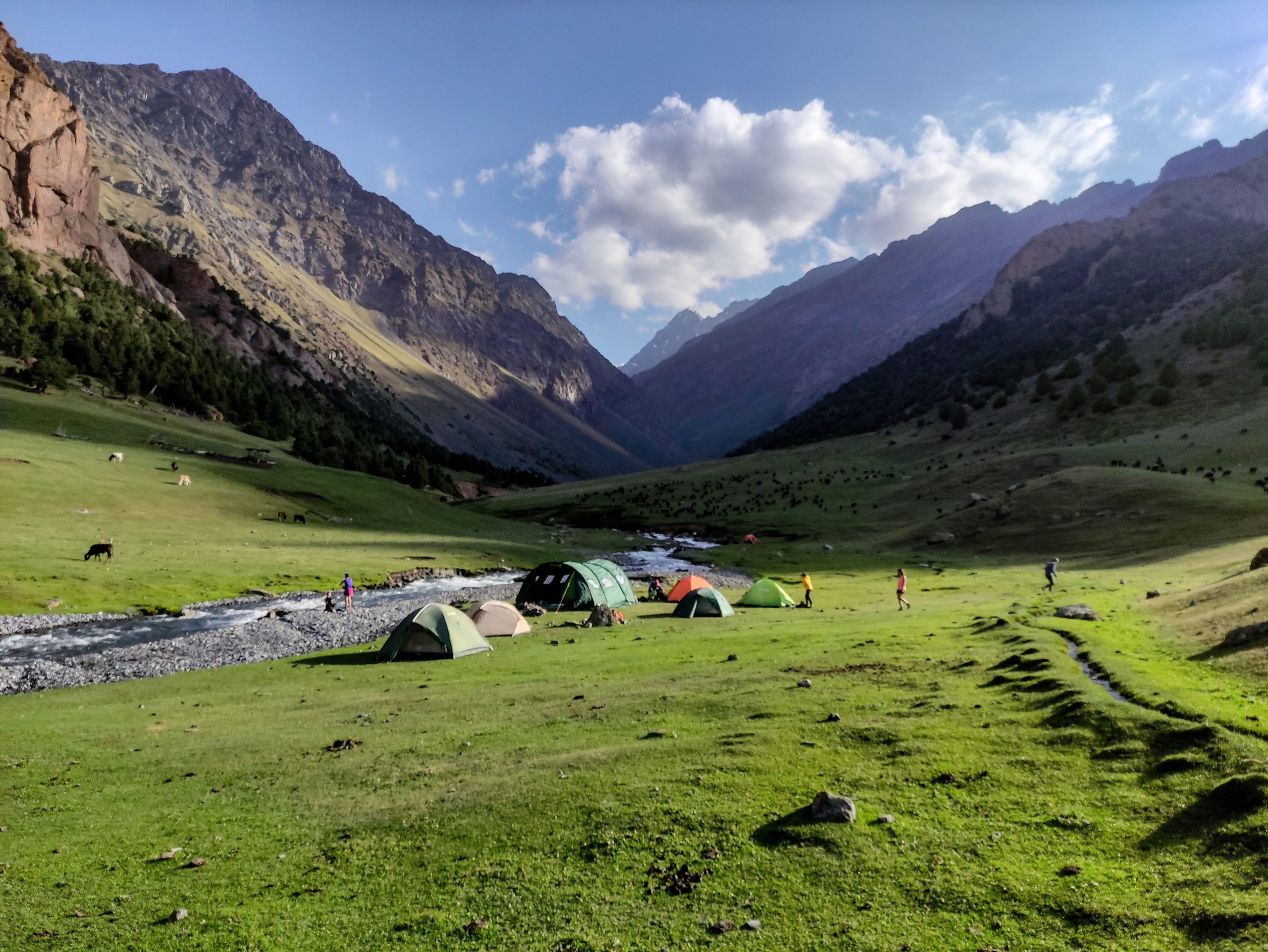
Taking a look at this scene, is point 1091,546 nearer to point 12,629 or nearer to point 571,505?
point 12,629

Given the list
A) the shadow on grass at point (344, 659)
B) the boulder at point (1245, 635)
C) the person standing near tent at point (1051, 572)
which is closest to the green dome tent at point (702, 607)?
the shadow on grass at point (344, 659)

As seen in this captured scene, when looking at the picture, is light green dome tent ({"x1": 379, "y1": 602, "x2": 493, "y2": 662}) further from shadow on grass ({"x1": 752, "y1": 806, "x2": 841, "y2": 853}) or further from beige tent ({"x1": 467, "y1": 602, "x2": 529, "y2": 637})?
shadow on grass ({"x1": 752, "y1": 806, "x2": 841, "y2": 853})

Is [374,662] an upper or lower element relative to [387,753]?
lower

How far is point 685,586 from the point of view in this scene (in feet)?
149

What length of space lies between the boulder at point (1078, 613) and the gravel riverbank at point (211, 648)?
33.4 m

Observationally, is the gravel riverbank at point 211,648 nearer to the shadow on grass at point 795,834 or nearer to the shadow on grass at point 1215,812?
the shadow on grass at point 795,834

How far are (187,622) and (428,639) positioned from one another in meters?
19.4

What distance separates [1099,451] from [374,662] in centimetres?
10489

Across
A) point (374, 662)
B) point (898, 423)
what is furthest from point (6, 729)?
point (898, 423)

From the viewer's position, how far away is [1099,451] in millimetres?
97250

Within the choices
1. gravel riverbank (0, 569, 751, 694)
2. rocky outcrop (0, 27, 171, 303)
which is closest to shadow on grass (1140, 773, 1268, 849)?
gravel riverbank (0, 569, 751, 694)

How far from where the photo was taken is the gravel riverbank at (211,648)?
28.3 metres

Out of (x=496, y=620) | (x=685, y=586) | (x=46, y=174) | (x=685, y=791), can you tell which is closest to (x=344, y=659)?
(x=496, y=620)

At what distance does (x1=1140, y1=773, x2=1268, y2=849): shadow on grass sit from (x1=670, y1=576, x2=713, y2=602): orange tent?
35.3m
